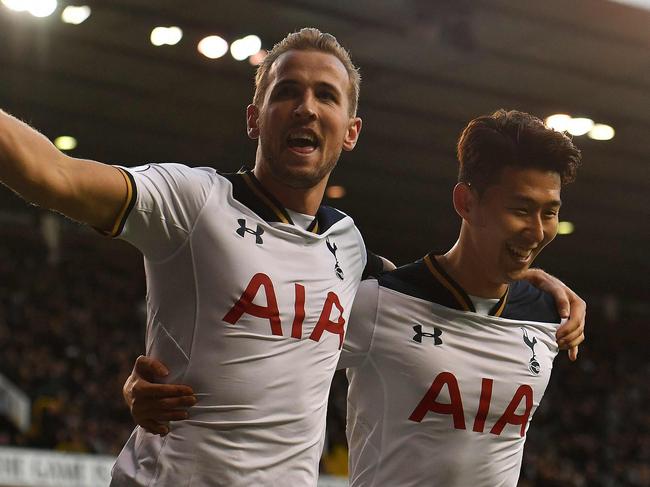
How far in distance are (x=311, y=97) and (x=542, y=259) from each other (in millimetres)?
23525

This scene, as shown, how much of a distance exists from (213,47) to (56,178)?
38.8 ft

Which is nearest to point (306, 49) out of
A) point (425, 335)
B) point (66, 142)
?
point (425, 335)

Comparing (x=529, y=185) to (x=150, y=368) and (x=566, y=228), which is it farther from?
(x=566, y=228)

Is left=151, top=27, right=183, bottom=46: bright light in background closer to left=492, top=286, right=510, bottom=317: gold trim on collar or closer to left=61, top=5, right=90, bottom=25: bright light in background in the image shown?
left=61, top=5, right=90, bottom=25: bright light in background

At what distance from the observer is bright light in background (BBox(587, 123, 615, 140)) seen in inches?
673

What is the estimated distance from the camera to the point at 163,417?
3172 mm

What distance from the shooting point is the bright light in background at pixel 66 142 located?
18812 mm

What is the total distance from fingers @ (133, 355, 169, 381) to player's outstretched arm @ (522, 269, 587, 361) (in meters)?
1.76

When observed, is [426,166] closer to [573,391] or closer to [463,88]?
[463,88]

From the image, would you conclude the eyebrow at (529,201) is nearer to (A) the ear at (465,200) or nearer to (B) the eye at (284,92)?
(A) the ear at (465,200)

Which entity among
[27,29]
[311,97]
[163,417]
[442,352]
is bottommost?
[163,417]

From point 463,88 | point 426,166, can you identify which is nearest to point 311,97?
point 463,88

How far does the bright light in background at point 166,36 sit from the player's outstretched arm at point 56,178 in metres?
11.0

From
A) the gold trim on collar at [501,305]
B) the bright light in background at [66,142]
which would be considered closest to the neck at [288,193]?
the gold trim on collar at [501,305]
